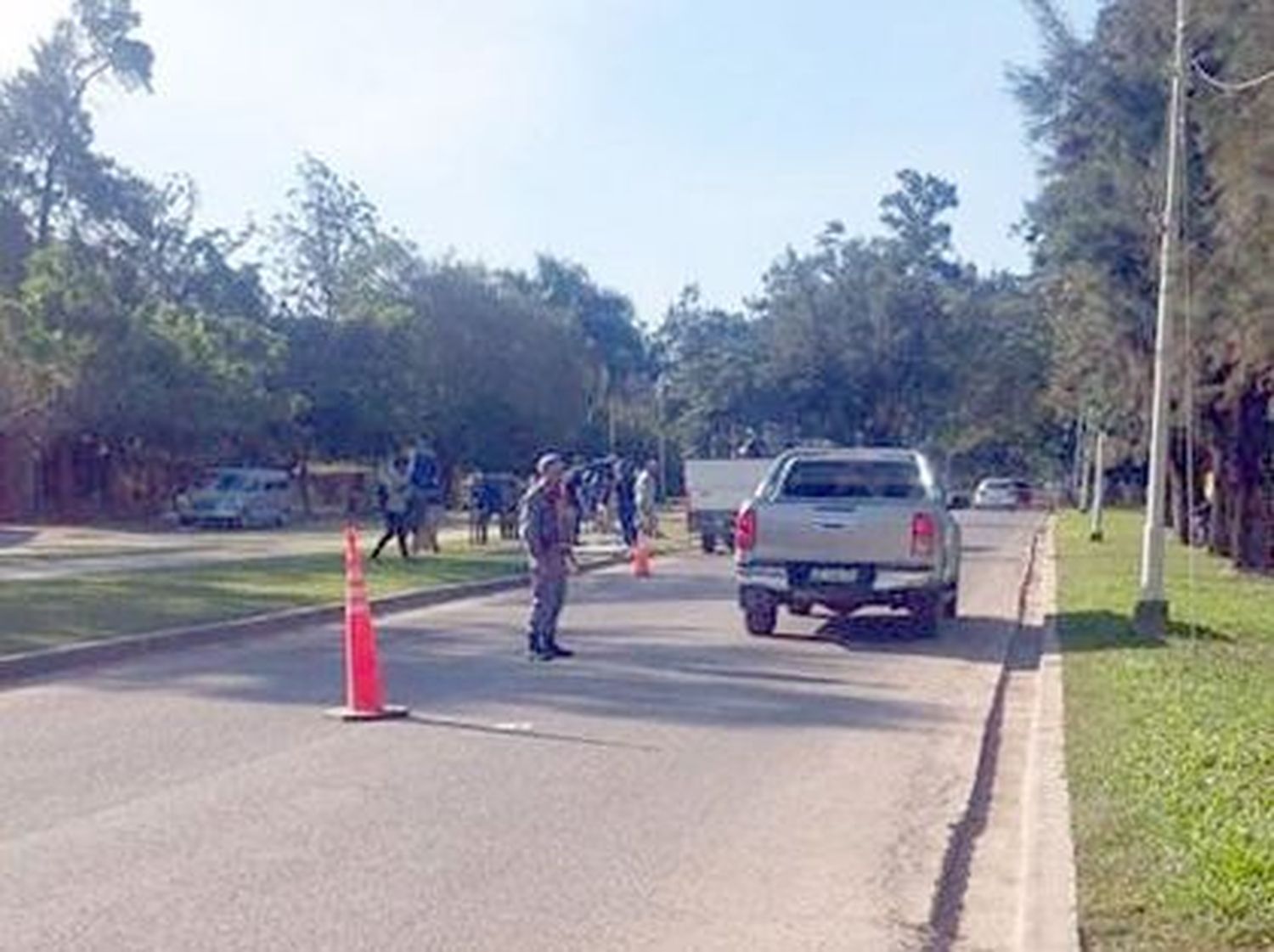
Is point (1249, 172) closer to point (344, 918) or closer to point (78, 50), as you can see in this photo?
point (344, 918)

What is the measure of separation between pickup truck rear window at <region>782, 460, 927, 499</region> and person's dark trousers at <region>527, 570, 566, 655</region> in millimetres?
5481

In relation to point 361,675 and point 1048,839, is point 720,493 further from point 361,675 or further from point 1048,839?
point 1048,839

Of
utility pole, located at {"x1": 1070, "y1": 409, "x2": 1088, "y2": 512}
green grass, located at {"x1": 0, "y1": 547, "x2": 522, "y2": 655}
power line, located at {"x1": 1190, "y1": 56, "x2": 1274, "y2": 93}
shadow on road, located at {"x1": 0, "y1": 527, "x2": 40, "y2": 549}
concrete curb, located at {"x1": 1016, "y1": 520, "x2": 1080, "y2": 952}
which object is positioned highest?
power line, located at {"x1": 1190, "y1": 56, "x2": 1274, "y2": 93}

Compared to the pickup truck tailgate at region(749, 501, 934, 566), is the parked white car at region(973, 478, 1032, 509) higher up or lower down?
higher up

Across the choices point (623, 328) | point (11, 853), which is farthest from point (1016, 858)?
point (623, 328)

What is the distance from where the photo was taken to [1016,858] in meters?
10.0

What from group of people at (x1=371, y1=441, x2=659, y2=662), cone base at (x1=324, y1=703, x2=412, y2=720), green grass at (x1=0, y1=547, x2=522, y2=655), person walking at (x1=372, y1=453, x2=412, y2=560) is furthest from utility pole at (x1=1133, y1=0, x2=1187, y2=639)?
person walking at (x1=372, y1=453, x2=412, y2=560)

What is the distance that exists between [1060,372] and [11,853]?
37.9m

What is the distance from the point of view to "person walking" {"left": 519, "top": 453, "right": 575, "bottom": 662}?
59.8ft

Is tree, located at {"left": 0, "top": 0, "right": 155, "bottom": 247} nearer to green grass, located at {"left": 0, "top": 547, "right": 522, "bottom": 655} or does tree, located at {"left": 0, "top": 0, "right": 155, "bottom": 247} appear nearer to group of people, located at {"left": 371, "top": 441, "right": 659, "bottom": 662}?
group of people, located at {"left": 371, "top": 441, "right": 659, "bottom": 662}

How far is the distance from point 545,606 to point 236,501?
4346 cm

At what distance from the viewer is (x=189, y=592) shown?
25.4 m

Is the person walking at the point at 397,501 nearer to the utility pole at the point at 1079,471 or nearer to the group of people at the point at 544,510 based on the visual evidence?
the group of people at the point at 544,510

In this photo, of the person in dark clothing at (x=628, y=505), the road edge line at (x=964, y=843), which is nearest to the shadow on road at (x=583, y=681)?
the road edge line at (x=964, y=843)
